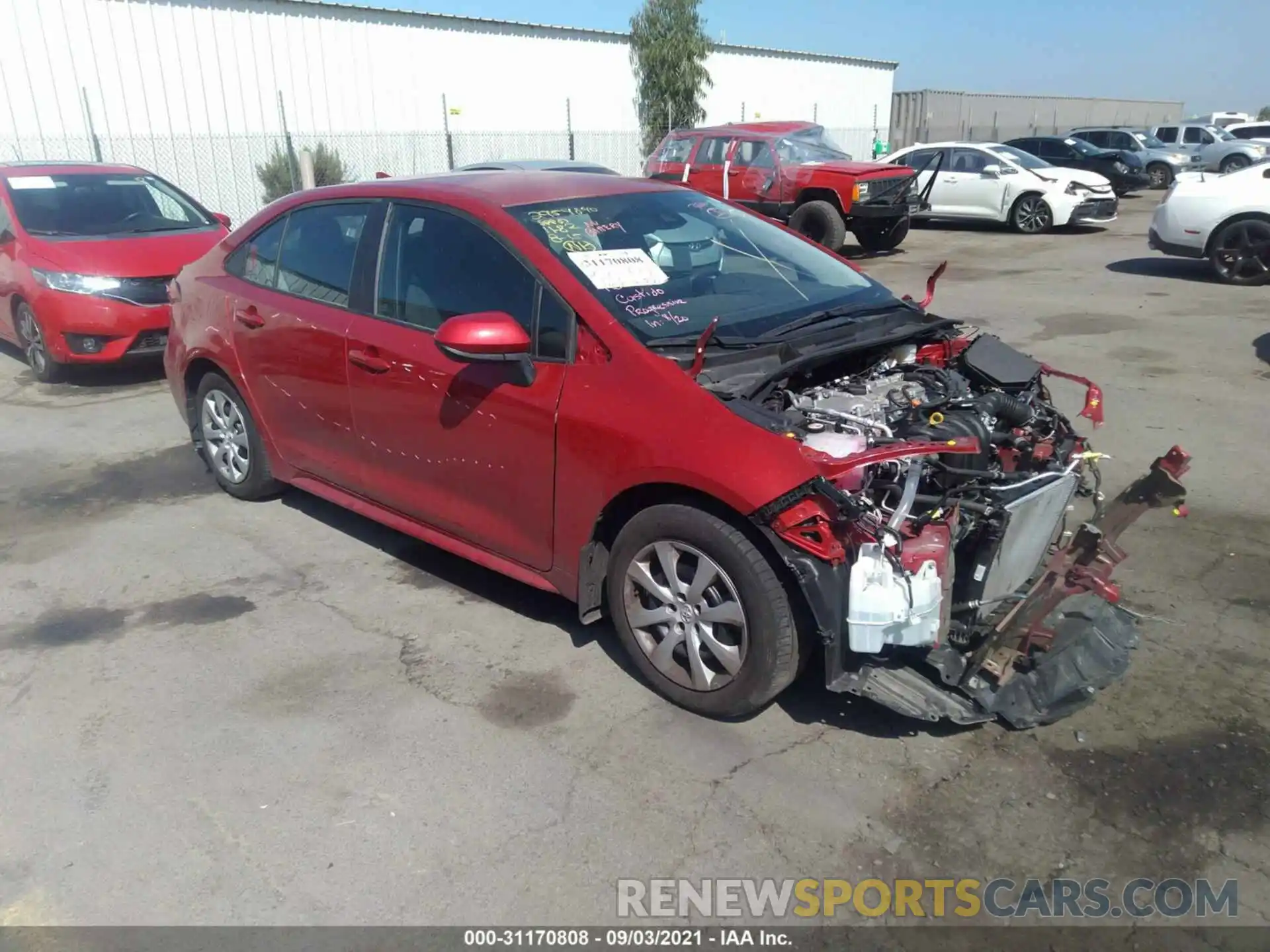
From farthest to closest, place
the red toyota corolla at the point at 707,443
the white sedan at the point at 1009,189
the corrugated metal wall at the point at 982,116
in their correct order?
the corrugated metal wall at the point at 982,116
the white sedan at the point at 1009,189
the red toyota corolla at the point at 707,443

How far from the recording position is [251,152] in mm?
18234

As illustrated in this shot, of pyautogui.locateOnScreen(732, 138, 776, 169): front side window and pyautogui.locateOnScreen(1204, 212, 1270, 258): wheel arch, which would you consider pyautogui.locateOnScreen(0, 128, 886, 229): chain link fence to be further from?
pyautogui.locateOnScreen(1204, 212, 1270, 258): wheel arch

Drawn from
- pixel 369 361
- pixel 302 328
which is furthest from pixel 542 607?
pixel 302 328

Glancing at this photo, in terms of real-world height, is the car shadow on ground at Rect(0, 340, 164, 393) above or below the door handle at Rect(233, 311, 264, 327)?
below

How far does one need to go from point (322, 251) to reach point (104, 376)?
17.1 ft

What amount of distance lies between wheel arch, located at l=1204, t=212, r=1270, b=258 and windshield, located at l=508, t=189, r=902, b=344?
9843 millimetres

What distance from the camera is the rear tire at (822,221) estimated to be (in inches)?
589

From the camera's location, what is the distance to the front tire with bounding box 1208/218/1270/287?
471 inches

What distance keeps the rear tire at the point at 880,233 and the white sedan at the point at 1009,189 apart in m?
2.56

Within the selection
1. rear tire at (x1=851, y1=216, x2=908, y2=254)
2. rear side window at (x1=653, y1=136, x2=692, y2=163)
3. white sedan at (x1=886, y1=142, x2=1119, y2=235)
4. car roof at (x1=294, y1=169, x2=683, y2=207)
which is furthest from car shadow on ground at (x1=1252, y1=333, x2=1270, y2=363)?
rear side window at (x1=653, y1=136, x2=692, y2=163)

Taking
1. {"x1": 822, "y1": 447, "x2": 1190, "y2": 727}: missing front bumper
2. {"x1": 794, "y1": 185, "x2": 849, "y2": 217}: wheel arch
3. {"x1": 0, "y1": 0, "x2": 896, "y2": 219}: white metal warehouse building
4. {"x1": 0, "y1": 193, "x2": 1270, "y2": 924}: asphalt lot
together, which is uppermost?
{"x1": 0, "y1": 0, "x2": 896, "y2": 219}: white metal warehouse building

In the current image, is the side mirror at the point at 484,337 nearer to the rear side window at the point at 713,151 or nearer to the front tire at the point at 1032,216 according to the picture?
the rear side window at the point at 713,151

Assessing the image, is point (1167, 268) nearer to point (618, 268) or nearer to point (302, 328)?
point (618, 268)
